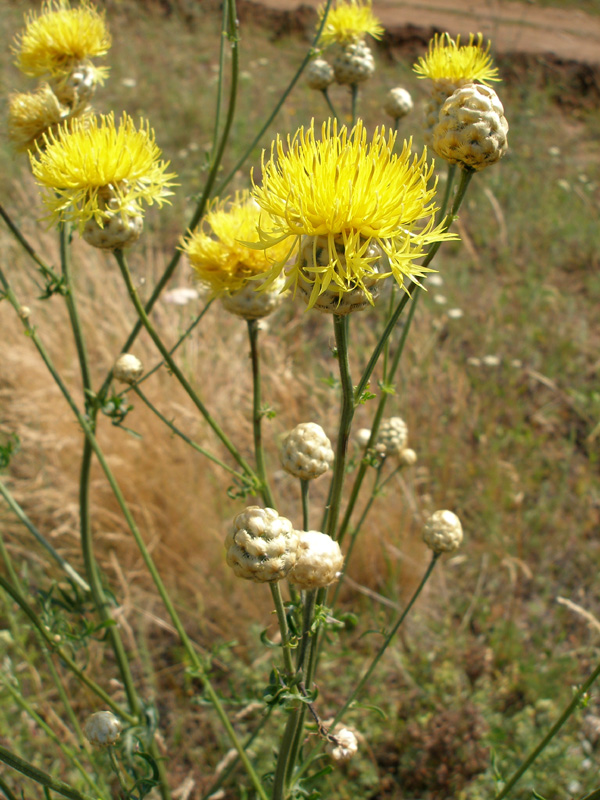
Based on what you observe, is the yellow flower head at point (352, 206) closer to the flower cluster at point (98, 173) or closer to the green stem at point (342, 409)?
the green stem at point (342, 409)

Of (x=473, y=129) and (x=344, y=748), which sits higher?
(x=473, y=129)

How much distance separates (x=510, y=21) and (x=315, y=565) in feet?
55.2

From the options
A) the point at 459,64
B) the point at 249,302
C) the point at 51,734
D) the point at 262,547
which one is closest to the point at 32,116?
the point at 249,302

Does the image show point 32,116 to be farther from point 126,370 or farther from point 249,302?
point 249,302

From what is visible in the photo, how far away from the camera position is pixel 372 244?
1338 mm

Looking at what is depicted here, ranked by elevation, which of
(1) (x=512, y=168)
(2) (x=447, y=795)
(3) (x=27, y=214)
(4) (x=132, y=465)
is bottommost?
(2) (x=447, y=795)

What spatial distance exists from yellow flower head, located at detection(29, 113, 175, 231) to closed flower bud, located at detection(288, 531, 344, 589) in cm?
115

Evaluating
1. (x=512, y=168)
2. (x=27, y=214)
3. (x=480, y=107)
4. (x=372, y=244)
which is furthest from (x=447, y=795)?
(x=512, y=168)

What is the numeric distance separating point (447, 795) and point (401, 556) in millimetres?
1305

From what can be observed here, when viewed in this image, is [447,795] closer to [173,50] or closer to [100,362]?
[100,362]

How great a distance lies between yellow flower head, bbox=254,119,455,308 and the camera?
126 cm

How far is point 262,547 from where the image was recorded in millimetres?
1264

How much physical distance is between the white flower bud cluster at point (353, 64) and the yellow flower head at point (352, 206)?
1.59 m

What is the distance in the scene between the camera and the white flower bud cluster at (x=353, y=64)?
266 centimetres
